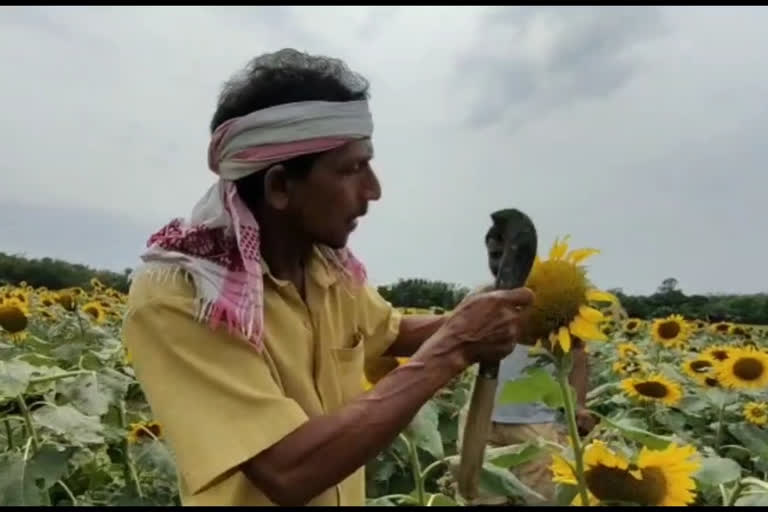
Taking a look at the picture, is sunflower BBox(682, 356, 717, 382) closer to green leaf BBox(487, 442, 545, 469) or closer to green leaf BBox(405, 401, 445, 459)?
green leaf BBox(405, 401, 445, 459)

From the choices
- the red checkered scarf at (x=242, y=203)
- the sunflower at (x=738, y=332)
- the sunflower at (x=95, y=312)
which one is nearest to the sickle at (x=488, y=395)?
the red checkered scarf at (x=242, y=203)

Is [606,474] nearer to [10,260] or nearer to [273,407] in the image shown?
[273,407]

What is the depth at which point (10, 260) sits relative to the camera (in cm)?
940

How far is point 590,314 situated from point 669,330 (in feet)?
10.3

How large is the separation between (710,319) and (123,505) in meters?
6.77

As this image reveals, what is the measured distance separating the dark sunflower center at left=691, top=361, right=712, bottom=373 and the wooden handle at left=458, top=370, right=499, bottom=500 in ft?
7.66

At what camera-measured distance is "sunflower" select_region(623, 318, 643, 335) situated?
593 centimetres

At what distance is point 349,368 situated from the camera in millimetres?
1732

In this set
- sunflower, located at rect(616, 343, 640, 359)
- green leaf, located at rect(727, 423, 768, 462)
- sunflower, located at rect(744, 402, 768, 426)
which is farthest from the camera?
sunflower, located at rect(616, 343, 640, 359)

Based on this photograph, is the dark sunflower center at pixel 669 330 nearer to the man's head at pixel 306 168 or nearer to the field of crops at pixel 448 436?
the field of crops at pixel 448 436

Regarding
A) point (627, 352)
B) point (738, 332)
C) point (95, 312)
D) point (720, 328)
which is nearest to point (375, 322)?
point (627, 352)

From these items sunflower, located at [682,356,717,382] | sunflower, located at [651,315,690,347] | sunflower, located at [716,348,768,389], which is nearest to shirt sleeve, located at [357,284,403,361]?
sunflower, located at [716,348,768,389]

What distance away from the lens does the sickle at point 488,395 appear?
53.0 inches

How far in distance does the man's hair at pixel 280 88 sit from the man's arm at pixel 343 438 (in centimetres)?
35
